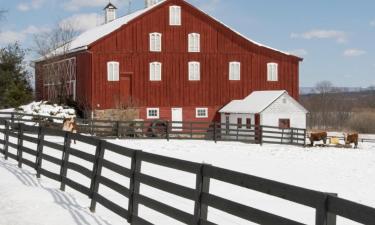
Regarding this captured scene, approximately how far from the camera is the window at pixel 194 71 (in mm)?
44031

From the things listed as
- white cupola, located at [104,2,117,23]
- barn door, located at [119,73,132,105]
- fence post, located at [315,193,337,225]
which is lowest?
fence post, located at [315,193,337,225]

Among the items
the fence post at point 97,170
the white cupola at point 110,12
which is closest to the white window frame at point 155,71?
the white cupola at point 110,12

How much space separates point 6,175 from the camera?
1280cm

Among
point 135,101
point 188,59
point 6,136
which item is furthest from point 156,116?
point 6,136

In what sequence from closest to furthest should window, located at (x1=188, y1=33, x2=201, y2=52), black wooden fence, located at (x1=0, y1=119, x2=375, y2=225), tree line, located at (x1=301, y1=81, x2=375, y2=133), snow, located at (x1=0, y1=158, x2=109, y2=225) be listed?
1. black wooden fence, located at (x1=0, y1=119, x2=375, y2=225)
2. snow, located at (x1=0, y1=158, x2=109, y2=225)
3. window, located at (x1=188, y1=33, x2=201, y2=52)
4. tree line, located at (x1=301, y1=81, x2=375, y2=133)

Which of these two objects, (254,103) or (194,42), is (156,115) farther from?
(254,103)

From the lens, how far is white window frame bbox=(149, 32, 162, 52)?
4297cm

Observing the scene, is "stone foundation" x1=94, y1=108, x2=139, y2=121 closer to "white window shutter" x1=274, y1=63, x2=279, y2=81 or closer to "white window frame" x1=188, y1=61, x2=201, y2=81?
"white window frame" x1=188, y1=61, x2=201, y2=81

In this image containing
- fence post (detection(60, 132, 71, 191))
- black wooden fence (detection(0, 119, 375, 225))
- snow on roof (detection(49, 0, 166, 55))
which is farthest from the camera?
snow on roof (detection(49, 0, 166, 55))

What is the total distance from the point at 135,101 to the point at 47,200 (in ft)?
107

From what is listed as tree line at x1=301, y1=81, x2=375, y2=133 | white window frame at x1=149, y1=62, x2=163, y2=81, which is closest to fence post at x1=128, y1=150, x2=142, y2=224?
white window frame at x1=149, y1=62, x2=163, y2=81

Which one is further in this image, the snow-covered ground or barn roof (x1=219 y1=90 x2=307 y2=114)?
barn roof (x1=219 y1=90 x2=307 y2=114)

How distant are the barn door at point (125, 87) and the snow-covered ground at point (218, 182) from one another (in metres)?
12.2

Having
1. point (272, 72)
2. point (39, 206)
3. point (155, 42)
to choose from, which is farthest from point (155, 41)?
point (39, 206)
